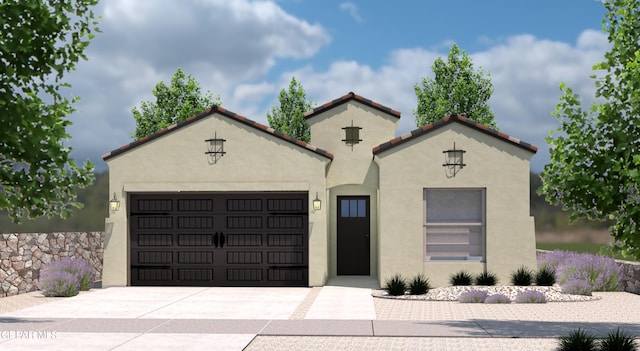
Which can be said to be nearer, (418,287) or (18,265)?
(418,287)

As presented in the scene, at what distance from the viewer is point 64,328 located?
12922 millimetres

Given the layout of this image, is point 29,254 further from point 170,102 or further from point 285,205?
point 170,102

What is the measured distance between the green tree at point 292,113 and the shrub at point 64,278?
67.7ft

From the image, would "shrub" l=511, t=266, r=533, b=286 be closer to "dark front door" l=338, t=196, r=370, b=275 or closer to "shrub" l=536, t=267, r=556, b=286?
"shrub" l=536, t=267, r=556, b=286

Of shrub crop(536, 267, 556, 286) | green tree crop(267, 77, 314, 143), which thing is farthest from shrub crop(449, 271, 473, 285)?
green tree crop(267, 77, 314, 143)

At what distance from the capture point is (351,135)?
23.6 m

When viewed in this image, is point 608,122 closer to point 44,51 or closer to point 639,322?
point 639,322

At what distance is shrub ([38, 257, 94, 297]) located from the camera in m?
18.8

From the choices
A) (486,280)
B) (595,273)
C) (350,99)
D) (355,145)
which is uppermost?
(350,99)

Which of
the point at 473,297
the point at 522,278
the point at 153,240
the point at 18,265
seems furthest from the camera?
the point at 153,240

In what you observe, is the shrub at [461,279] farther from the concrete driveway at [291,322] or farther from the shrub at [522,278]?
the concrete driveway at [291,322]

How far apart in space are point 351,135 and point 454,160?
420 cm

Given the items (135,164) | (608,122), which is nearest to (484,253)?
(608,122)

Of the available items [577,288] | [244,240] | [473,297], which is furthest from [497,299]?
[244,240]
